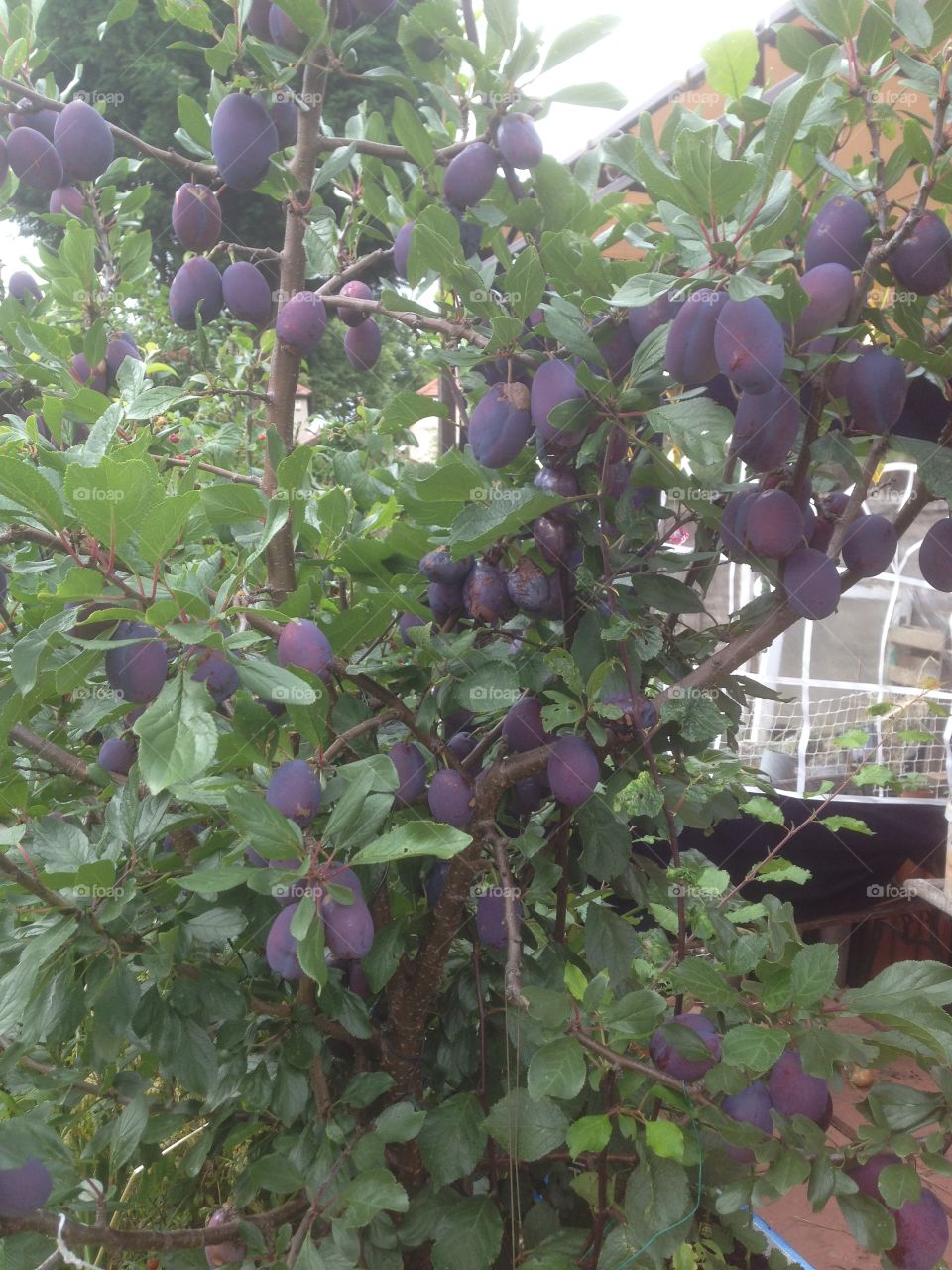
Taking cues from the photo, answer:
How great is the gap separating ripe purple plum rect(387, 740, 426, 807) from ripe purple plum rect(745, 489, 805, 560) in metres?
0.39

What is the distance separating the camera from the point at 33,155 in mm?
1167

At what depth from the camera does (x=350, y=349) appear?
4.48 feet

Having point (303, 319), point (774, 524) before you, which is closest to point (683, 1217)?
point (774, 524)

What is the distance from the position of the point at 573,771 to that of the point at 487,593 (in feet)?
0.60

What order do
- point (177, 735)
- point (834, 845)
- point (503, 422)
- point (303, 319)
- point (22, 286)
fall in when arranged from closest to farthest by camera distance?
point (177, 735), point (503, 422), point (303, 319), point (22, 286), point (834, 845)

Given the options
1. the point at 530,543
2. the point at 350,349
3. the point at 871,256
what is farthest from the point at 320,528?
the point at 871,256

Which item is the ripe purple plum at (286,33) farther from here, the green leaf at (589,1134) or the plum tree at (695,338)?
the green leaf at (589,1134)

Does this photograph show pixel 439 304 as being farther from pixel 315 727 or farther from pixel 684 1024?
pixel 684 1024

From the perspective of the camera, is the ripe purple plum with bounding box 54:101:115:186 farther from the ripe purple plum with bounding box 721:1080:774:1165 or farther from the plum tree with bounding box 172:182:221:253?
the ripe purple plum with bounding box 721:1080:774:1165

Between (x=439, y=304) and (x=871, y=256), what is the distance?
61 cm

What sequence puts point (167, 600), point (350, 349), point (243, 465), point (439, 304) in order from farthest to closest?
1. point (243, 465)
2. point (350, 349)
3. point (439, 304)
4. point (167, 600)

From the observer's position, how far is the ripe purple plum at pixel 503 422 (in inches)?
32.8

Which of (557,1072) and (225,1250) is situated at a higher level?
(557,1072)

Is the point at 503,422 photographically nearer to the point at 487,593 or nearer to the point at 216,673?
the point at 487,593
